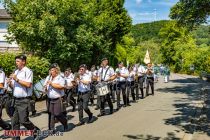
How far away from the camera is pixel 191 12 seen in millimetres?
30953

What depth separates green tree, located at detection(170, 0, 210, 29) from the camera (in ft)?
96.8

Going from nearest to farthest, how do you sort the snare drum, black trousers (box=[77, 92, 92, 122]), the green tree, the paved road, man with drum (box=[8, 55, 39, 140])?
man with drum (box=[8, 55, 39, 140]) → the paved road → black trousers (box=[77, 92, 92, 122]) → the snare drum → the green tree

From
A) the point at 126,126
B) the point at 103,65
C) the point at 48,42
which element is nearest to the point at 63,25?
the point at 48,42

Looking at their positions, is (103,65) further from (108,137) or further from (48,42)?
(48,42)

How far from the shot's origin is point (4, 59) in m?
18.3

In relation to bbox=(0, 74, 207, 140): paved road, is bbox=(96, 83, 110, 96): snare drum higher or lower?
higher

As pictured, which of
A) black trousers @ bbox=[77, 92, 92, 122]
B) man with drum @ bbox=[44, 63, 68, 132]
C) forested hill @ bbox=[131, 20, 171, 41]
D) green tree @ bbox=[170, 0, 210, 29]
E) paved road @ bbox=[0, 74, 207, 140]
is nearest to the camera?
man with drum @ bbox=[44, 63, 68, 132]

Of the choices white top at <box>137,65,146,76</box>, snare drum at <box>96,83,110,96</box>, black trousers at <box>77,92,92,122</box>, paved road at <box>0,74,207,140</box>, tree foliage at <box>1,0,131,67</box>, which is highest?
tree foliage at <box>1,0,131,67</box>

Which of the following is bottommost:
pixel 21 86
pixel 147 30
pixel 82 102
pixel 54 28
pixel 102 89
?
pixel 82 102

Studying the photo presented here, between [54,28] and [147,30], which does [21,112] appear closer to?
[54,28]

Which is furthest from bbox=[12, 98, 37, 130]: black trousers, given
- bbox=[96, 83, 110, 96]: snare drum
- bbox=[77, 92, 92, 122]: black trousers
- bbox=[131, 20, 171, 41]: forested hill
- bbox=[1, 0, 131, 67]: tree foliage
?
bbox=[131, 20, 171, 41]: forested hill

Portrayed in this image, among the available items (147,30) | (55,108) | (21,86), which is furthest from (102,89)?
(147,30)

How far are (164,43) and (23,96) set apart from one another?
7916 centimetres

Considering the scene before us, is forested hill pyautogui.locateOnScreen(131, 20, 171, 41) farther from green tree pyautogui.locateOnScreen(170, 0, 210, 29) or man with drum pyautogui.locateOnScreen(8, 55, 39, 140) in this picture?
man with drum pyautogui.locateOnScreen(8, 55, 39, 140)
